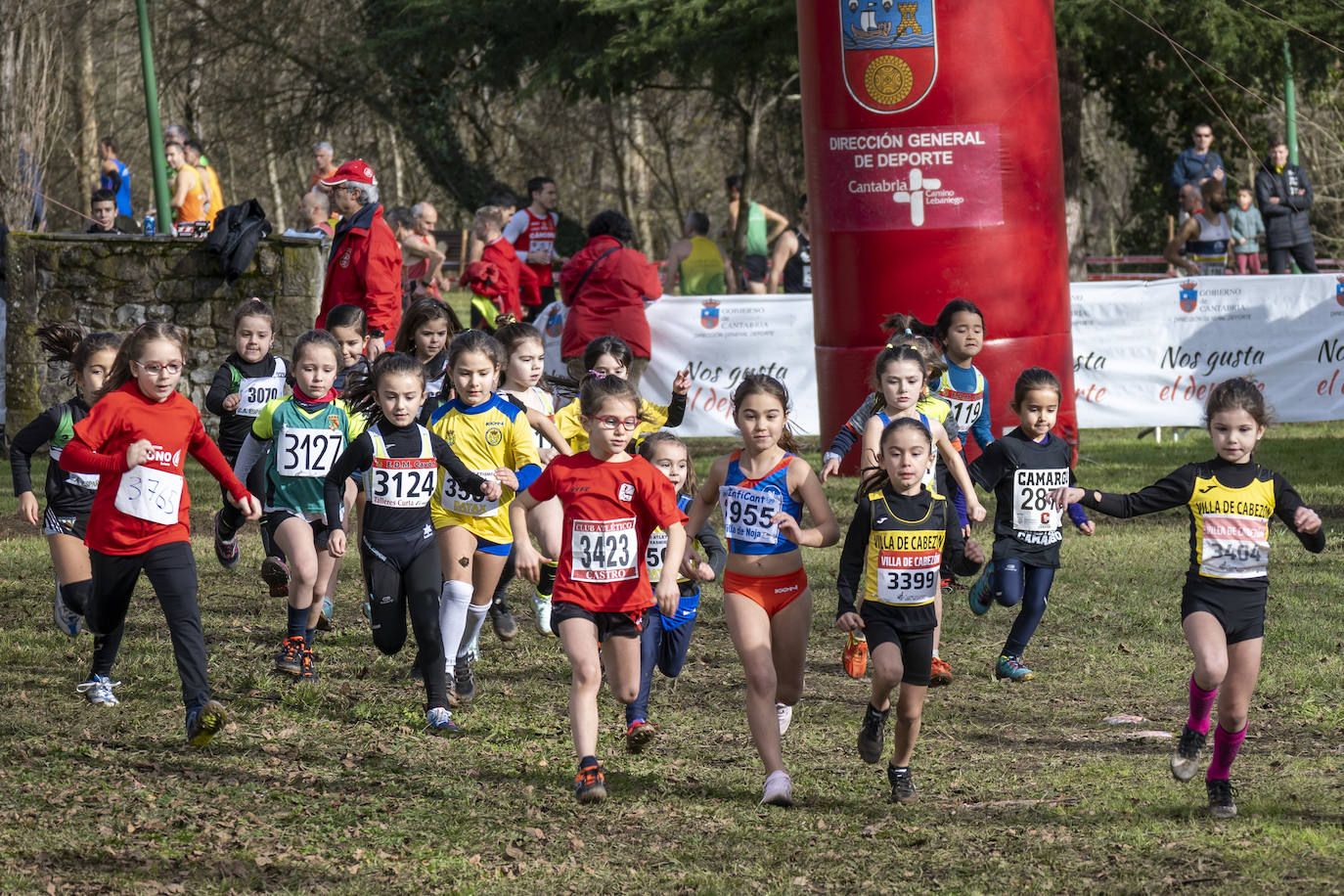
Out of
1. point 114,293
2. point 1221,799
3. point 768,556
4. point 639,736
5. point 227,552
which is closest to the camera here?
point 1221,799

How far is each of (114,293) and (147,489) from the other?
32.1 ft

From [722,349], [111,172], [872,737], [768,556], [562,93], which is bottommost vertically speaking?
[872,737]

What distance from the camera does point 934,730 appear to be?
7.05 metres

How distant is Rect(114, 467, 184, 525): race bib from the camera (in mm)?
6680

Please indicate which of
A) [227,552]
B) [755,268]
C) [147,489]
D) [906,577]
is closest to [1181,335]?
[755,268]

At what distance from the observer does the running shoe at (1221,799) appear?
5680mm

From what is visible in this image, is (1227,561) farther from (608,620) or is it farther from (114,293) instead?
(114,293)

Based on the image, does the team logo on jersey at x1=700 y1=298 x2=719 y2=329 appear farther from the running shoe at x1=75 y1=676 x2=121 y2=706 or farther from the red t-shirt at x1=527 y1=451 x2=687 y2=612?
the red t-shirt at x1=527 y1=451 x2=687 y2=612

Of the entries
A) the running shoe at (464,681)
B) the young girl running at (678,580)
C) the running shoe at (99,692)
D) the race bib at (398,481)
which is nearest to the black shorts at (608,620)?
the young girl running at (678,580)

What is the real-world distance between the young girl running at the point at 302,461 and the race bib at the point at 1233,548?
398 cm

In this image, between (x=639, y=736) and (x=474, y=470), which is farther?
(x=474, y=470)

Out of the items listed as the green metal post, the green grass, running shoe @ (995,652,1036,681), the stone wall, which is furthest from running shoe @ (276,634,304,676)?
the green metal post

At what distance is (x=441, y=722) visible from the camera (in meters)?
7.05

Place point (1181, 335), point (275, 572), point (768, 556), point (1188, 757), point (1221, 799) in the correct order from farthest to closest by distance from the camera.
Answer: point (1181, 335) < point (275, 572) < point (768, 556) < point (1188, 757) < point (1221, 799)
